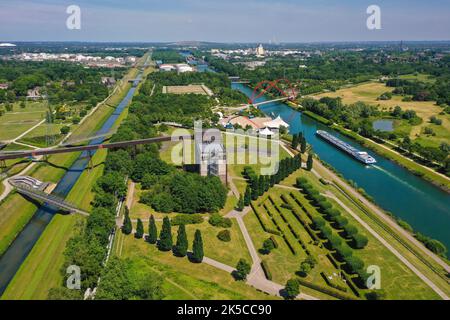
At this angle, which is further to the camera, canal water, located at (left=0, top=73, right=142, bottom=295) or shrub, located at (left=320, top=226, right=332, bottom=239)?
shrub, located at (left=320, top=226, right=332, bottom=239)

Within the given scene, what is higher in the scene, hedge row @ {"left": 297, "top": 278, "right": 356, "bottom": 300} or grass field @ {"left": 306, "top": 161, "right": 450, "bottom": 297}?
grass field @ {"left": 306, "top": 161, "right": 450, "bottom": 297}

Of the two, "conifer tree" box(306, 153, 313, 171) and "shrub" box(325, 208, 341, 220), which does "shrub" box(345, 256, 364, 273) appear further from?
"conifer tree" box(306, 153, 313, 171)

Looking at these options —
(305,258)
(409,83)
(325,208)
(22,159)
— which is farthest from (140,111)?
(409,83)

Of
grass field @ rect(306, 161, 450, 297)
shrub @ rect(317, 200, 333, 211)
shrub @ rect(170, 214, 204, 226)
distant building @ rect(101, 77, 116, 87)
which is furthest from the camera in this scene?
distant building @ rect(101, 77, 116, 87)

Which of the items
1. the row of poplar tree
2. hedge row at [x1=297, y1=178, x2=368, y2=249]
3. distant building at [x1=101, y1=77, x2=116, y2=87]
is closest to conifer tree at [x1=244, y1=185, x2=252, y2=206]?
hedge row at [x1=297, y1=178, x2=368, y2=249]

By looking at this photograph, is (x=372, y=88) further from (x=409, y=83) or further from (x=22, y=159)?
(x=22, y=159)

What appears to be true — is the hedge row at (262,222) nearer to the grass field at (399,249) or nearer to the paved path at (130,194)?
the grass field at (399,249)

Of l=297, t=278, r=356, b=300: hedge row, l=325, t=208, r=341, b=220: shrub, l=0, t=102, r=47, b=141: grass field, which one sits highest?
l=0, t=102, r=47, b=141: grass field

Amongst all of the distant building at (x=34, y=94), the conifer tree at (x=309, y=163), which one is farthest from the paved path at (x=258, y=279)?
the distant building at (x=34, y=94)
